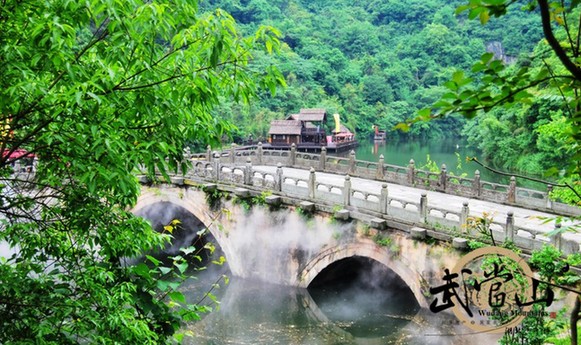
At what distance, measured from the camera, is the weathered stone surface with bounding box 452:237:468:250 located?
15570mm

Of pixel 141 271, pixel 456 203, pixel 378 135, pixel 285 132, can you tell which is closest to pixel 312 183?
pixel 456 203

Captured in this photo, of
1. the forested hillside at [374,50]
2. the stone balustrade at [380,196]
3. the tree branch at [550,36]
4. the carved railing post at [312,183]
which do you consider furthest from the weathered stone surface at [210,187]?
the forested hillside at [374,50]

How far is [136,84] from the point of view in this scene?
456 cm

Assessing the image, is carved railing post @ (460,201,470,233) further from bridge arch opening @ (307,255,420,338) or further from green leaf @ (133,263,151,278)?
green leaf @ (133,263,151,278)

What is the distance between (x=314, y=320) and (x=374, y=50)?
6836 cm

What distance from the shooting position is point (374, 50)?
8231 centimetres

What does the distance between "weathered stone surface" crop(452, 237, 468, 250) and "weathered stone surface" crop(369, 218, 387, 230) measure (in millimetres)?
2610

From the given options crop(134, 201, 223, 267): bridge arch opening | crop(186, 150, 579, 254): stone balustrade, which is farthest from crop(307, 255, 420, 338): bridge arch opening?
crop(134, 201, 223, 267): bridge arch opening

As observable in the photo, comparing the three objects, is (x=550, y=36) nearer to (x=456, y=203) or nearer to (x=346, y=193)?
(x=346, y=193)

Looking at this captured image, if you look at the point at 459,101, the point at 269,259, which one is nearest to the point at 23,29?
the point at 459,101

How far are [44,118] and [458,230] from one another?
13573mm

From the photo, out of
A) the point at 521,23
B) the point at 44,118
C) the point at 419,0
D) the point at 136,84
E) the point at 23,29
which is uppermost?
the point at 419,0

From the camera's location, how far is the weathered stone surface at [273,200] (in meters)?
20.7

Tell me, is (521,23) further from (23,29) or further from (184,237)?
(23,29)
